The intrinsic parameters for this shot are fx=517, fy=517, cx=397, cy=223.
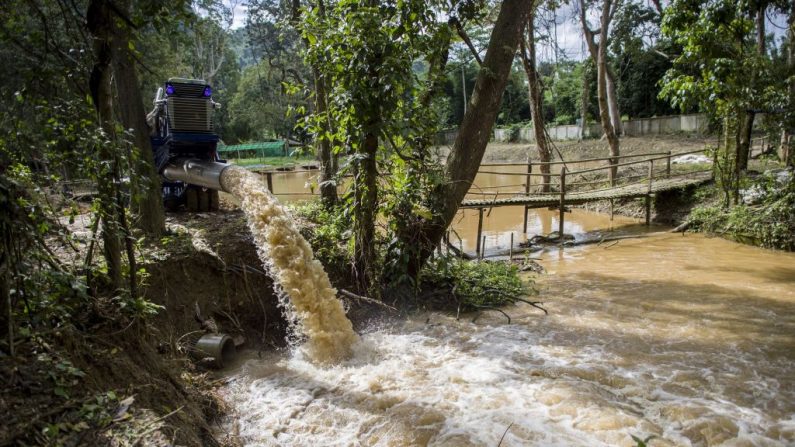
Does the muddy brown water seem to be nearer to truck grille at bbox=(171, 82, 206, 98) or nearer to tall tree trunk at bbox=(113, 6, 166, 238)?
tall tree trunk at bbox=(113, 6, 166, 238)

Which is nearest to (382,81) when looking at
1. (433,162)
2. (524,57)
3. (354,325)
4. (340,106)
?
(340,106)

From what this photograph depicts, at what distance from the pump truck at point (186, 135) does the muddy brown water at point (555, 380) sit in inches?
101

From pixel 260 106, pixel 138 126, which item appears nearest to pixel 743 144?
pixel 138 126

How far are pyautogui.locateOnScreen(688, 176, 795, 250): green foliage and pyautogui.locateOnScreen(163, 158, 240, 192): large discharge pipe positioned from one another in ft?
29.3

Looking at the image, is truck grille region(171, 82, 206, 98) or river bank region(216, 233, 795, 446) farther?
truck grille region(171, 82, 206, 98)

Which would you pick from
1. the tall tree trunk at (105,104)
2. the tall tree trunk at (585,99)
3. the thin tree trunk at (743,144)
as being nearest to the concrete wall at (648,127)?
the tall tree trunk at (585,99)

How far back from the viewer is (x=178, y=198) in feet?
23.6

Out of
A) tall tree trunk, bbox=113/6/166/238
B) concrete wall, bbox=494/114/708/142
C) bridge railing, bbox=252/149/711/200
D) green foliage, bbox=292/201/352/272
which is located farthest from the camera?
concrete wall, bbox=494/114/708/142

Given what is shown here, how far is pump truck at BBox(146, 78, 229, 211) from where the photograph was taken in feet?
20.3

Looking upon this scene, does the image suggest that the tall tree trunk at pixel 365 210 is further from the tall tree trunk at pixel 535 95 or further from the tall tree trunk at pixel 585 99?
the tall tree trunk at pixel 585 99

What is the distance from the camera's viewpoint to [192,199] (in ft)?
23.7

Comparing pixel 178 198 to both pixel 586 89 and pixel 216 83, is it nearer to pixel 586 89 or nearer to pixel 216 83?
pixel 586 89

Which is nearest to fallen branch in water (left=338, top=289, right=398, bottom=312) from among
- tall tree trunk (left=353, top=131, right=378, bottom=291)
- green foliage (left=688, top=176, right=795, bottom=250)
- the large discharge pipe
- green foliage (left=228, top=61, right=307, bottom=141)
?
tall tree trunk (left=353, top=131, right=378, bottom=291)

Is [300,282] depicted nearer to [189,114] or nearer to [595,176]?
[189,114]
